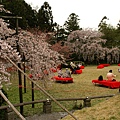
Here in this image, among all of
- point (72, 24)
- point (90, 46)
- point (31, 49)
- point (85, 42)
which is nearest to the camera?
point (31, 49)

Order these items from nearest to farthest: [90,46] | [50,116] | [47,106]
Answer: [50,116], [47,106], [90,46]

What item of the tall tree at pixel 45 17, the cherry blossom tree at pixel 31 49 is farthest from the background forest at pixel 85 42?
the cherry blossom tree at pixel 31 49

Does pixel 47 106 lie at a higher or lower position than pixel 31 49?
lower

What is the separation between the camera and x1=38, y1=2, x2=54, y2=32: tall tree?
3395 centimetres

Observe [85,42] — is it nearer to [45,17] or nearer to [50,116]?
[45,17]

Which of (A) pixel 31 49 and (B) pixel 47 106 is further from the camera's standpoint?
(A) pixel 31 49

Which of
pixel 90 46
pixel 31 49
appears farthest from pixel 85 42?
pixel 31 49

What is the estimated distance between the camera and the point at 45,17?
113 feet

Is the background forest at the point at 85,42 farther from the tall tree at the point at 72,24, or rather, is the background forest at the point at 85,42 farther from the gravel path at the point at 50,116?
the gravel path at the point at 50,116

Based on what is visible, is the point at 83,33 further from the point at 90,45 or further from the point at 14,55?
the point at 14,55

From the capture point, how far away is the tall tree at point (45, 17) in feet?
111

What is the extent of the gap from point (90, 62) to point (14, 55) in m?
28.9

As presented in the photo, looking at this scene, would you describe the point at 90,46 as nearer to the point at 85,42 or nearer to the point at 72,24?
the point at 85,42

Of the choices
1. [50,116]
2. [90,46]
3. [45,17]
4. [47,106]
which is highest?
[45,17]
